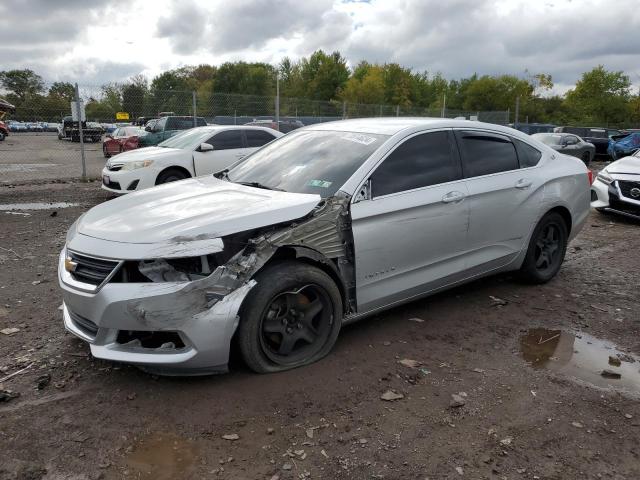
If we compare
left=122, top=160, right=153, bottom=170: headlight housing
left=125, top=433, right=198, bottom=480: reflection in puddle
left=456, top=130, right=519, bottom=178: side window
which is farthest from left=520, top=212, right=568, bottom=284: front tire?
left=122, top=160, right=153, bottom=170: headlight housing

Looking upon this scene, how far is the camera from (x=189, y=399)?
A: 313 cm

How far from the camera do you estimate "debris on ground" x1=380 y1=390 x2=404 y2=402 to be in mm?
3180

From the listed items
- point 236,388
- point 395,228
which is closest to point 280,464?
point 236,388

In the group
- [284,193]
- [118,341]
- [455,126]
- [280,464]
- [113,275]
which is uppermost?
[455,126]

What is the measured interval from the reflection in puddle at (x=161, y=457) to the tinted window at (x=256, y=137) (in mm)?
8342

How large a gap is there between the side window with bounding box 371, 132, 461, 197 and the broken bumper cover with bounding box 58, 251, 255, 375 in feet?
4.47

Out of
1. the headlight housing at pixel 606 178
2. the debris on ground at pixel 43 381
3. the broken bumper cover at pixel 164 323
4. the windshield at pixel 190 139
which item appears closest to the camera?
the broken bumper cover at pixel 164 323

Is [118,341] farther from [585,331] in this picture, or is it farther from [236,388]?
[585,331]

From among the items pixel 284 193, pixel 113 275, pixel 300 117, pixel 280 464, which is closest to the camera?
pixel 280 464

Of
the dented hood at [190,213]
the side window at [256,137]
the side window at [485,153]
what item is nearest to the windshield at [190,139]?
the side window at [256,137]

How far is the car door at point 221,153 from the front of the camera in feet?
32.6

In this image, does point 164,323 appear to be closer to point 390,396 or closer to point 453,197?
point 390,396

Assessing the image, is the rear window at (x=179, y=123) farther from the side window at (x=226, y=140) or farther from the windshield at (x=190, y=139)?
the side window at (x=226, y=140)

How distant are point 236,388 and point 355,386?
2.47ft
